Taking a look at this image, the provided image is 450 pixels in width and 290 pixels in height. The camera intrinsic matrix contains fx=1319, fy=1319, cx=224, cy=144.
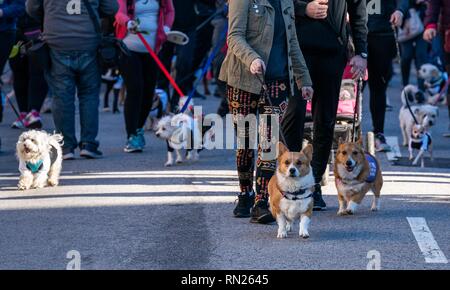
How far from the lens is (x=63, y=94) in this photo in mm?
13531

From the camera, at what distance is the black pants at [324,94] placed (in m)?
9.86

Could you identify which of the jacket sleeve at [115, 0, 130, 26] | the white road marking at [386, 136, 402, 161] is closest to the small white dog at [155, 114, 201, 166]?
the jacket sleeve at [115, 0, 130, 26]

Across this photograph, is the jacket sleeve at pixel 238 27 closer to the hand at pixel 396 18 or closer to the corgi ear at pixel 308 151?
the corgi ear at pixel 308 151

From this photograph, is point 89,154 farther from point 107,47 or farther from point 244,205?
point 244,205

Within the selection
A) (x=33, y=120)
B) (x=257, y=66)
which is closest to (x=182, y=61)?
(x=33, y=120)

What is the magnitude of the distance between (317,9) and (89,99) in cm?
460

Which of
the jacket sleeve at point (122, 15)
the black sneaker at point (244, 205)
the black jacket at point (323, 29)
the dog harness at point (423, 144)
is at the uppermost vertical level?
the black jacket at point (323, 29)

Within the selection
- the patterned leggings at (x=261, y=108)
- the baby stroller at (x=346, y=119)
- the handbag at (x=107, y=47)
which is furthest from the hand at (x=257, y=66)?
the handbag at (x=107, y=47)

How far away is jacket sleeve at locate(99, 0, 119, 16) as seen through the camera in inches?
527

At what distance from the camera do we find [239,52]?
891 centimetres

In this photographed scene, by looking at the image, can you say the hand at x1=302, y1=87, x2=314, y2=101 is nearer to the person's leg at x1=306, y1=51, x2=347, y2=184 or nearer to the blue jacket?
the person's leg at x1=306, y1=51, x2=347, y2=184

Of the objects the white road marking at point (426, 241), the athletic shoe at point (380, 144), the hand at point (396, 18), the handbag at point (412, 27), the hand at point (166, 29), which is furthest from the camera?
the handbag at point (412, 27)

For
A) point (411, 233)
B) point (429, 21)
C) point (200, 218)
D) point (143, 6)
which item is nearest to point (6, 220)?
point (200, 218)

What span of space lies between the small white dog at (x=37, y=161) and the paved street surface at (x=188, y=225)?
0.14m
